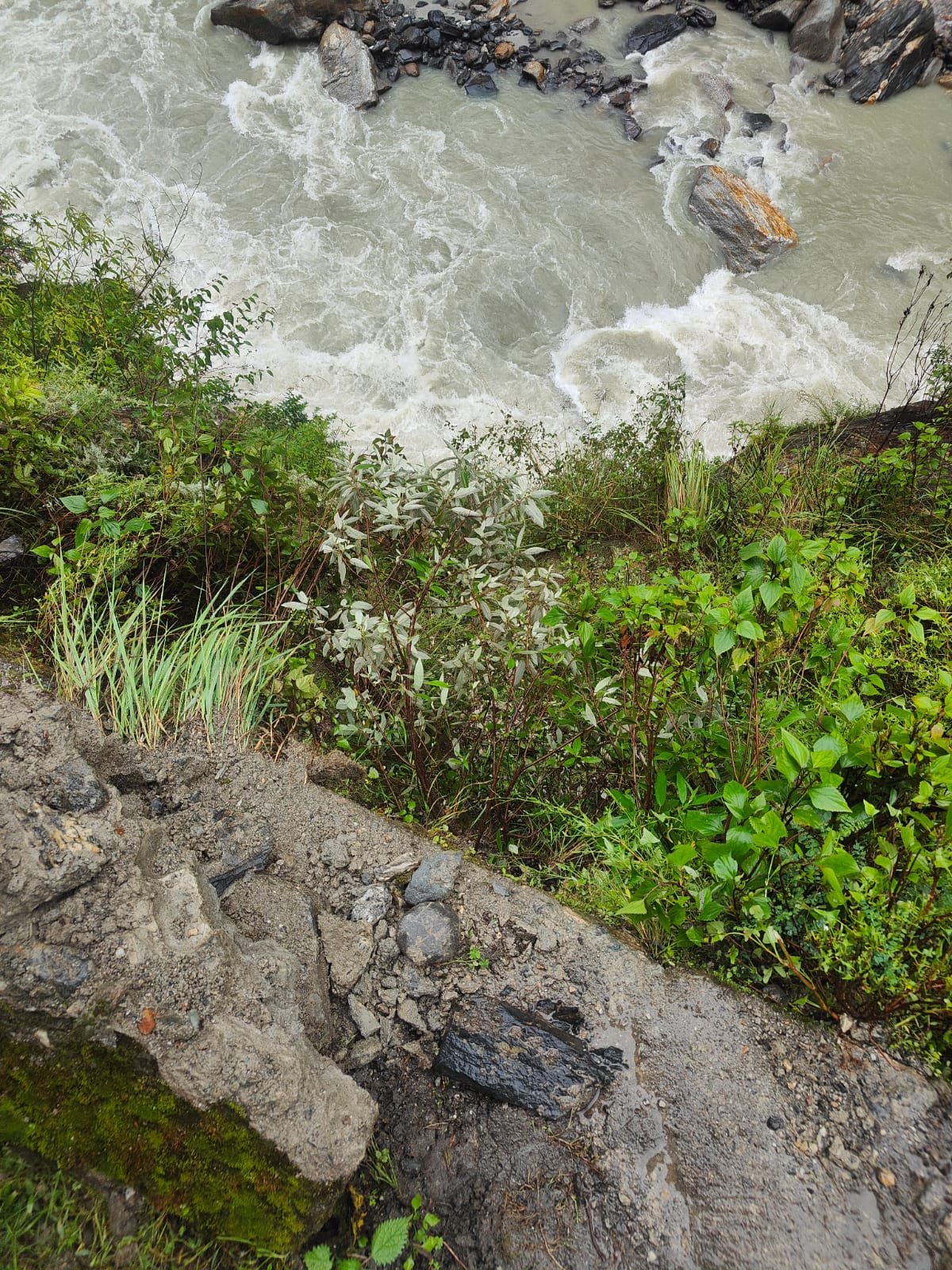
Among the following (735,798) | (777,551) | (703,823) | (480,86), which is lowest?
(703,823)

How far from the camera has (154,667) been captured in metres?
2.77

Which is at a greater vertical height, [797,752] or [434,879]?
[797,752]

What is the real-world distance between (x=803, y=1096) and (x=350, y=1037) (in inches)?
48.5

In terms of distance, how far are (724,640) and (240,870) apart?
1680 millimetres

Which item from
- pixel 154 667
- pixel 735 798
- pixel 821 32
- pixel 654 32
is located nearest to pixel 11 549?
pixel 154 667

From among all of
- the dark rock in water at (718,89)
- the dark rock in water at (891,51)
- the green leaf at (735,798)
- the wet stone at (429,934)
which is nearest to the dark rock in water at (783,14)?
the dark rock in water at (891,51)

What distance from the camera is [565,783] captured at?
9.45ft

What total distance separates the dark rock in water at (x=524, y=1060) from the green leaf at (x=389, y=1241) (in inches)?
14.1

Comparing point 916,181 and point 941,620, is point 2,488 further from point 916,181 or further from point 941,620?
point 916,181

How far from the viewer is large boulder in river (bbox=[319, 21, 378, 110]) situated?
30.9ft

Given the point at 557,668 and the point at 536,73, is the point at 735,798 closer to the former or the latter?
the point at 557,668

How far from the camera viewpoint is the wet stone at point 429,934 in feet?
7.09

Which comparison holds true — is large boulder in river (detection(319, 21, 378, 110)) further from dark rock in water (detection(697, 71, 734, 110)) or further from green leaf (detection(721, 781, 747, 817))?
green leaf (detection(721, 781, 747, 817))

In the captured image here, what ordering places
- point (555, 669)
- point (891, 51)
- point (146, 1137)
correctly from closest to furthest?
point (146, 1137), point (555, 669), point (891, 51)
